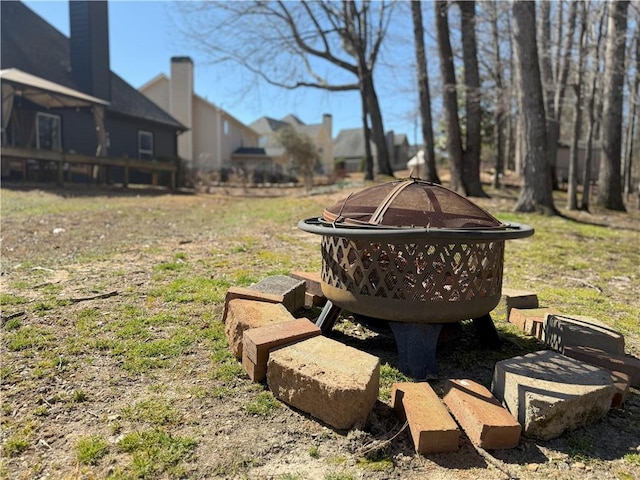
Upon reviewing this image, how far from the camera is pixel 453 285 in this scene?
2.61m

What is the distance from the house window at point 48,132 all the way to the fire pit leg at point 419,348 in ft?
59.2

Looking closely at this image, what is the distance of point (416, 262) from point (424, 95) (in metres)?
13.2

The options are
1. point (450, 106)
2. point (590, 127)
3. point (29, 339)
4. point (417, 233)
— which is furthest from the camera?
point (450, 106)

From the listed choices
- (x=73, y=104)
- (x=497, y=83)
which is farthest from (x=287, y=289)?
(x=497, y=83)

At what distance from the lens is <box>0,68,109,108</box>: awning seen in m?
13.3

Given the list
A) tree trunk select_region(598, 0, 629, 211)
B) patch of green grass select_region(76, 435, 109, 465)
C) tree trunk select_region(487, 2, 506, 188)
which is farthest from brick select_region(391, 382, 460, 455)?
tree trunk select_region(487, 2, 506, 188)

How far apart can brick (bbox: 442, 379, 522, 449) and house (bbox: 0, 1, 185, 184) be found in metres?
13.9

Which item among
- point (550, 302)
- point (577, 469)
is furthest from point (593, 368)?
point (550, 302)

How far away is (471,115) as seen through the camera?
1321 cm

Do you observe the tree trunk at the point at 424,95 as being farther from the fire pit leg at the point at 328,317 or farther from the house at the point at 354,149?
the house at the point at 354,149

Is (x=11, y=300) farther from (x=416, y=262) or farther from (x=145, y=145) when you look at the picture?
(x=145, y=145)

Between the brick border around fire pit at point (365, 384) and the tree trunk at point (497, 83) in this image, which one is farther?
the tree trunk at point (497, 83)

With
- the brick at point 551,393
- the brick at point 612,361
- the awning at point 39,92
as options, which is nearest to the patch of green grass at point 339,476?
the brick at point 551,393

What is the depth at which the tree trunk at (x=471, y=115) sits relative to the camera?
39.9 feet
